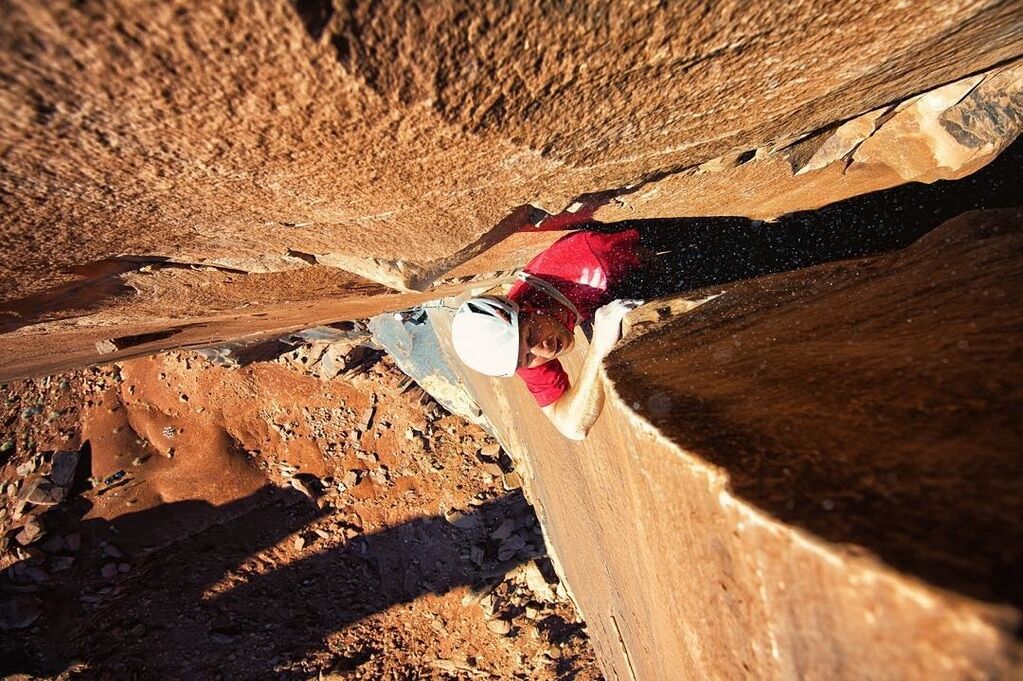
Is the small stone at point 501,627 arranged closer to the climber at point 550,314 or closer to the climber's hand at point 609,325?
the climber at point 550,314

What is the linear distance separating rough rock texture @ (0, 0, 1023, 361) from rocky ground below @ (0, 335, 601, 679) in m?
4.72

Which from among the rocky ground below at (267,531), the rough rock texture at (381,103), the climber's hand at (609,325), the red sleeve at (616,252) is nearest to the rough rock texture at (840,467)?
the climber's hand at (609,325)

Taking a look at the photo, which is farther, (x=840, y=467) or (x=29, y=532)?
(x=29, y=532)

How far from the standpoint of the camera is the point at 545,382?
7.36 feet

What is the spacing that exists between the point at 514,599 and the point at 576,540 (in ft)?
8.36

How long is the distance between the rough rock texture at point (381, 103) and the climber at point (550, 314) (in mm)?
717

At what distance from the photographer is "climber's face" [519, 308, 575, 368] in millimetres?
2084

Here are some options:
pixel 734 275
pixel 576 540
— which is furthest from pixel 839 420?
pixel 576 540

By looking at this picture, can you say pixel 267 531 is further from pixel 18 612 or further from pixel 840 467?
pixel 840 467

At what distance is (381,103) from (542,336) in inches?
57.6

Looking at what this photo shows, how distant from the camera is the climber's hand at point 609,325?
1.67 m

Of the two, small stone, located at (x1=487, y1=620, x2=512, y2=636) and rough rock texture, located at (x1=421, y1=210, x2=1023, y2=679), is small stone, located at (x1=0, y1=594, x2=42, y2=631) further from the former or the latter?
rough rock texture, located at (x1=421, y1=210, x2=1023, y2=679)

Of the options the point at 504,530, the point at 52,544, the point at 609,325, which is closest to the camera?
the point at 609,325

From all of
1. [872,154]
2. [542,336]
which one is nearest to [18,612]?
[542,336]
